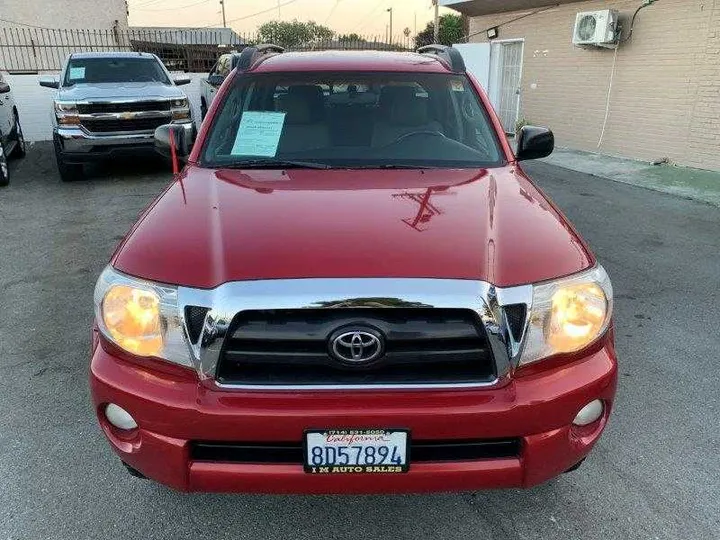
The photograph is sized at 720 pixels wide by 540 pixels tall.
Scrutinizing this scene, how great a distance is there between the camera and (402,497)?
2.55 metres

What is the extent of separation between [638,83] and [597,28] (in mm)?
1254

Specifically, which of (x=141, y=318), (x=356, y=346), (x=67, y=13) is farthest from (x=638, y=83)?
(x=67, y=13)

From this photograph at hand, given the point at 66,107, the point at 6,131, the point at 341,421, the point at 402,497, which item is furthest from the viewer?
the point at 6,131

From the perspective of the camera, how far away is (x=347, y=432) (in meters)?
1.92

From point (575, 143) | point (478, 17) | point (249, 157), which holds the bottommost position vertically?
point (575, 143)

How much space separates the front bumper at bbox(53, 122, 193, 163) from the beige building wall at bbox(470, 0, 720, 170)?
7.88m

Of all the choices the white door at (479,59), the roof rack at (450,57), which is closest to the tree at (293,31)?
the white door at (479,59)

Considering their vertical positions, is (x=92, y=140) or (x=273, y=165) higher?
(x=273, y=165)

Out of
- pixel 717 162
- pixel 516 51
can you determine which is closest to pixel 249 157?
pixel 717 162

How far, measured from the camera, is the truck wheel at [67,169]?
29.2 feet

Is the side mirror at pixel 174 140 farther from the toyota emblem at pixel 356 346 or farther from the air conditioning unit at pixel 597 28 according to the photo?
the air conditioning unit at pixel 597 28

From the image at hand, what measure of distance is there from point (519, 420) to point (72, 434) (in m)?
2.16

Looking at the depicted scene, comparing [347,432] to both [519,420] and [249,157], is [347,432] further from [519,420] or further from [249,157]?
[249,157]

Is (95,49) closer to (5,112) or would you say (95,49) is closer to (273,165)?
(5,112)
